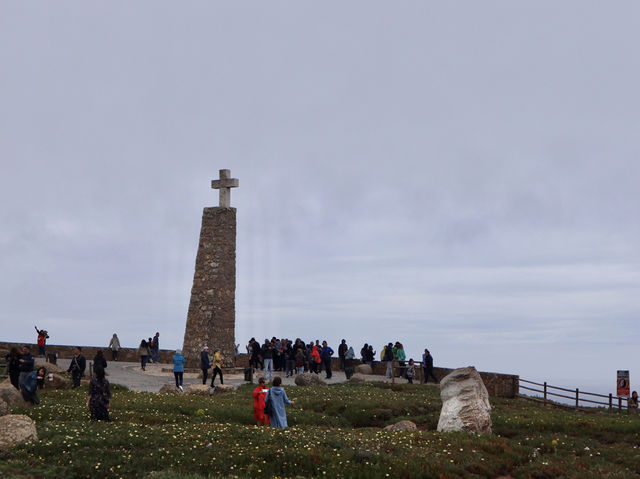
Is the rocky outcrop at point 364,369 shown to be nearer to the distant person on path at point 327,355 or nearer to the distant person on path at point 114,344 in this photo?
the distant person on path at point 327,355

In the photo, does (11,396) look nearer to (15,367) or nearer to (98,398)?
(15,367)

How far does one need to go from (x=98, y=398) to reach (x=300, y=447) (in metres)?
7.47

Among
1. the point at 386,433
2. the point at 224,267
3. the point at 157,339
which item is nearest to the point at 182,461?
the point at 386,433

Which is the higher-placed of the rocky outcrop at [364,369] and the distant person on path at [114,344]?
the distant person on path at [114,344]

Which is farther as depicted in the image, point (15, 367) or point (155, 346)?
point (155, 346)

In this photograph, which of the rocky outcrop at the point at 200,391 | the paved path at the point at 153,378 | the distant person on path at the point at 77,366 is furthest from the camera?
the paved path at the point at 153,378

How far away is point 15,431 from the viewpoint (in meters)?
18.8

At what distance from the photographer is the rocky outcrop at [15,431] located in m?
18.6

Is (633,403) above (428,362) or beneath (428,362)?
beneath

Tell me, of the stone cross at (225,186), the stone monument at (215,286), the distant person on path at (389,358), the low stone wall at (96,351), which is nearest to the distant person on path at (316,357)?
the distant person on path at (389,358)

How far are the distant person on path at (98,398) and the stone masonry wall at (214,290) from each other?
2287 cm

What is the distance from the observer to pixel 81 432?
19938 mm

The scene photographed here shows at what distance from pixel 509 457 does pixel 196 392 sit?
17201mm

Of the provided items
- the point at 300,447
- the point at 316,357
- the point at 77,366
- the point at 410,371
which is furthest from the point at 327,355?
the point at 300,447
